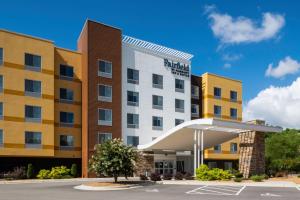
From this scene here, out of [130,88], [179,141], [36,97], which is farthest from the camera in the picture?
[130,88]

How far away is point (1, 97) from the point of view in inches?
1705

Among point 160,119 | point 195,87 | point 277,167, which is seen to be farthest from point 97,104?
point 277,167

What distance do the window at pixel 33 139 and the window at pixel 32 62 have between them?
755cm

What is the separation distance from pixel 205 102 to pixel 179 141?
21116 mm

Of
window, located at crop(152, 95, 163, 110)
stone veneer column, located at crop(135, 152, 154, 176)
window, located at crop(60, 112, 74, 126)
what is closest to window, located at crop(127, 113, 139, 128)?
window, located at crop(152, 95, 163, 110)

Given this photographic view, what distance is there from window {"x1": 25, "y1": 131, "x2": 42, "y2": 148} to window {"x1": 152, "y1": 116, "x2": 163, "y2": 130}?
646 inches

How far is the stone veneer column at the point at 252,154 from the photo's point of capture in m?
38.0

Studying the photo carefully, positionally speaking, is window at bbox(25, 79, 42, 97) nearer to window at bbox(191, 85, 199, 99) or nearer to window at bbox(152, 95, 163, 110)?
window at bbox(152, 95, 163, 110)

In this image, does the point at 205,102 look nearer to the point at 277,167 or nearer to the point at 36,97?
the point at 277,167

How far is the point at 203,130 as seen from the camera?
38.8 meters

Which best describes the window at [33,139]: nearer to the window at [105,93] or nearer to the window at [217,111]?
the window at [105,93]

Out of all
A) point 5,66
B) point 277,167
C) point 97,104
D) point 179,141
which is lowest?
point 277,167

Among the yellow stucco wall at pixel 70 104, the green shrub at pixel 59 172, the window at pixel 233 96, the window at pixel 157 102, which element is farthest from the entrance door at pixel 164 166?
the window at pixel 233 96

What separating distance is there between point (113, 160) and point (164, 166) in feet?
72.0
